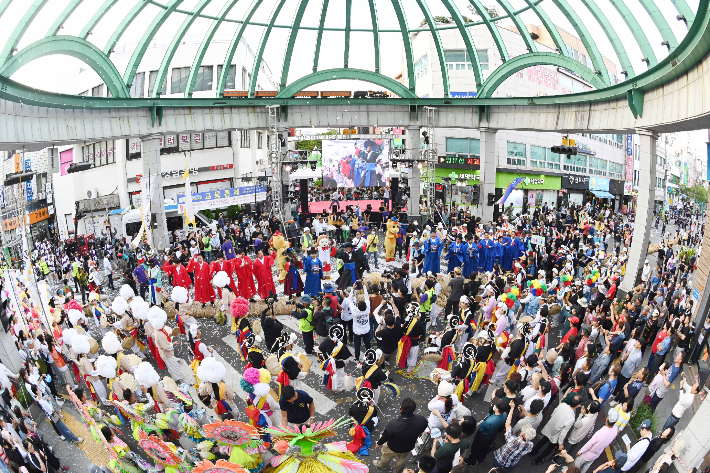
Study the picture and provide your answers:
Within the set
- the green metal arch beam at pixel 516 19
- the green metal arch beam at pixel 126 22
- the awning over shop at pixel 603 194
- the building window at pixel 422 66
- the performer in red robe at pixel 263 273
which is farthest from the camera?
the awning over shop at pixel 603 194

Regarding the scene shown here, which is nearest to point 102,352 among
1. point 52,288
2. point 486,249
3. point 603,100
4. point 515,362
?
point 52,288

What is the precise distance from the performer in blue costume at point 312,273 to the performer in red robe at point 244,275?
4.78 feet

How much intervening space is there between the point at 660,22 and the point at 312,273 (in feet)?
34.2

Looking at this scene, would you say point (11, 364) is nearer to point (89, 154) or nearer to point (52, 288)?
point (52, 288)

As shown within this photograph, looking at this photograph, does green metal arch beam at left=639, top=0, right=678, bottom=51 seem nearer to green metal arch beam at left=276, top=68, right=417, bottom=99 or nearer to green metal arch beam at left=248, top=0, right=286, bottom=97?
green metal arch beam at left=276, top=68, right=417, bottom=99

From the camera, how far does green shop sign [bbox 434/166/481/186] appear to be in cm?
3028

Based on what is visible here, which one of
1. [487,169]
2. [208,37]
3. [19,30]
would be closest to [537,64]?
[487,169]

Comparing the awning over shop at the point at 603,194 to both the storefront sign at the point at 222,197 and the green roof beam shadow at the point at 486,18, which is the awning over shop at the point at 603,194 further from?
the storefront sign at the point at 222,197

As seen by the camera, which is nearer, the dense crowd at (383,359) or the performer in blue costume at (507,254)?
the dense crowd at (383,359)

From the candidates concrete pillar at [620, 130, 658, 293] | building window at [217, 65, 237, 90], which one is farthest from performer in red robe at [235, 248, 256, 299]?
building window at [217, 65, 237, 90]

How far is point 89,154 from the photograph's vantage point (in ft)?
92.6

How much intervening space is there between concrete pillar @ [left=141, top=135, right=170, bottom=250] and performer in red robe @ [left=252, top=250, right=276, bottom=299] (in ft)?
24.0

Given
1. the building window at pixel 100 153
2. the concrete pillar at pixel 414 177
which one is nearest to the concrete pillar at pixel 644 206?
the concrete pillar at pixel 414 177

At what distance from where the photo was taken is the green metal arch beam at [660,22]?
10281mm
